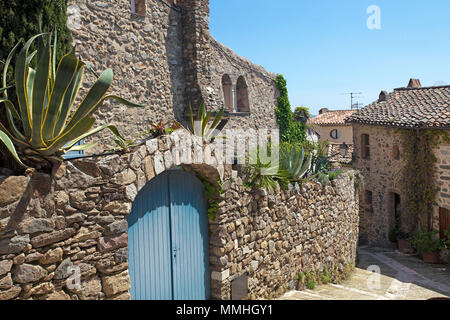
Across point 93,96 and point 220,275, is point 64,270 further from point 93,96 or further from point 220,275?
point 220,275

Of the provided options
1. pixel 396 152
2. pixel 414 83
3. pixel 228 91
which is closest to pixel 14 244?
pixel 228 91

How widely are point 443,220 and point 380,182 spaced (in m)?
3.23

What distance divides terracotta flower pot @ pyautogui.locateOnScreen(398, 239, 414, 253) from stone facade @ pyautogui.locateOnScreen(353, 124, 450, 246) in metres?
0.52

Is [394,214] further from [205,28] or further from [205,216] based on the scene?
A: [205,216]

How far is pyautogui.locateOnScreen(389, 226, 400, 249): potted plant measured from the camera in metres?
13.9

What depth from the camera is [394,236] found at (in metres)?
14.0

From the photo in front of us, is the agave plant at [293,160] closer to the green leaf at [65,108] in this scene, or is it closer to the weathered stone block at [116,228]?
the weathered stone block at [116,228]

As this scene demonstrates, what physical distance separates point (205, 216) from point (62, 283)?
221 cm

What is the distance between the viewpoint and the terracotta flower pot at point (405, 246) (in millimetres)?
13234

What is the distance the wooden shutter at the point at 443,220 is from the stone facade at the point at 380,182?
157mm

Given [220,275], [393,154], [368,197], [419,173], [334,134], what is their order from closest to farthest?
[220,275], [419,173], [393,154], [368,197], [334,134]

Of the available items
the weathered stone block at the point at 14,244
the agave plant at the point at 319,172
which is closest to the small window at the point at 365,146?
the agave plant at the point at 319,172

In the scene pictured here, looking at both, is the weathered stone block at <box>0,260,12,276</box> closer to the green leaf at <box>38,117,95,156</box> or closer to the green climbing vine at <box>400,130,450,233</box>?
the green leaf at <box>38,117,95,156</box>
